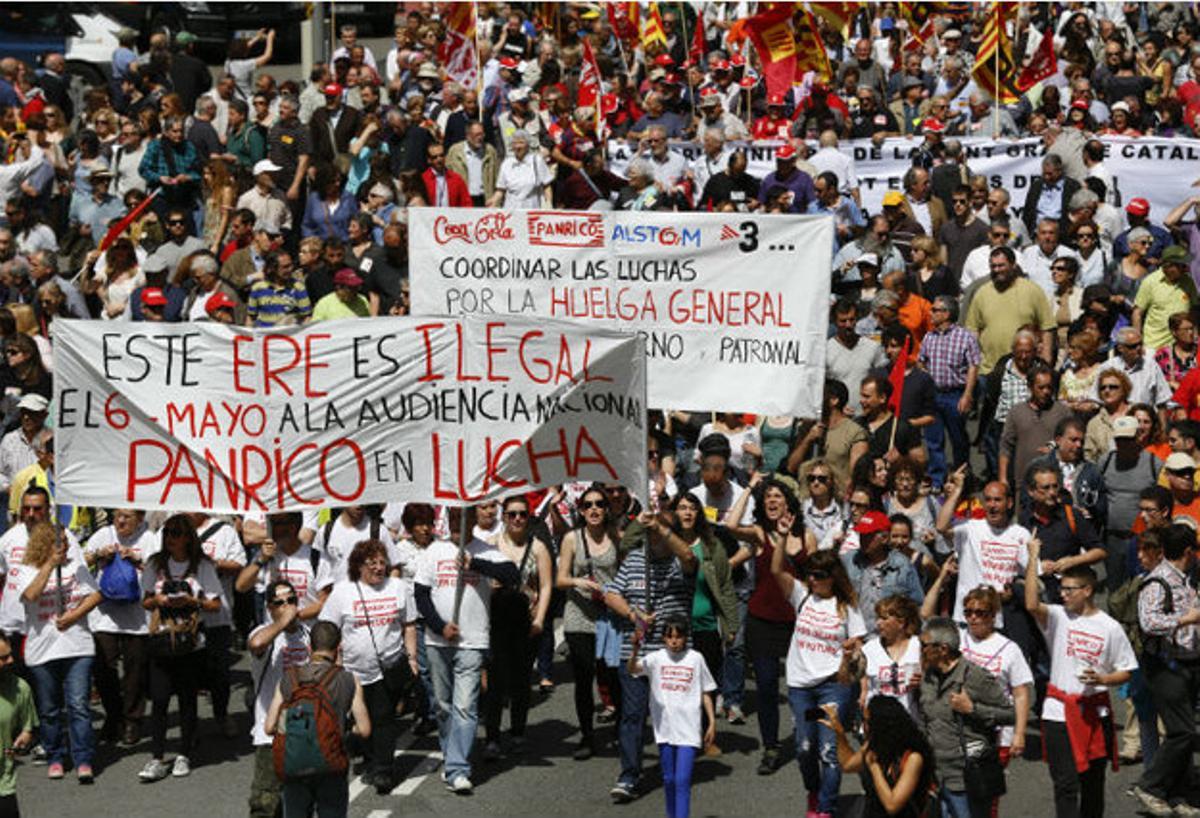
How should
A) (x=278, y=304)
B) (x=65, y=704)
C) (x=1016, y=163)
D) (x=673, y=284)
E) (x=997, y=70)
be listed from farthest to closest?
(x=997, y=70)
(x=1016, y=163)
(x=278, y=304)
(x=673, y=284)
(x=65, y=704)

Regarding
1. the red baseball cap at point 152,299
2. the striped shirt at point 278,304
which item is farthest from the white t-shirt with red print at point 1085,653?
the red baseball cap at point 152,299

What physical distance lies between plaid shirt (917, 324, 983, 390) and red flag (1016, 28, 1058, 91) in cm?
778

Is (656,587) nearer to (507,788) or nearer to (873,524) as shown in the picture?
(873,524)

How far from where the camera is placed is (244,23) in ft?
119

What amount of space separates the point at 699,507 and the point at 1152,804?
3.20m

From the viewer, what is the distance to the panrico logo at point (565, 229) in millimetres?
→ 17062

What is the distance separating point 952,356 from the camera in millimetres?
19500

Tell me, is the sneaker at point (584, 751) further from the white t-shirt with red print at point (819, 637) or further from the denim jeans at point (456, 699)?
the white t-shirt with red print at point (819, 637)

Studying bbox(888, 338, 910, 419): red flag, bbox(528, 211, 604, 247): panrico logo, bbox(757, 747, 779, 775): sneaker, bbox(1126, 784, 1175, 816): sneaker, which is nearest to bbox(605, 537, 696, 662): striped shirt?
bbox(757, 747, 779, 775): sneaker

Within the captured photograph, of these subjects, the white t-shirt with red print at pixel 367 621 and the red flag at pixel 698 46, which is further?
the red flag at pixel 698 46

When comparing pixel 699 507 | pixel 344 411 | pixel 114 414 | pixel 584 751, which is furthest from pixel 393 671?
pixel 114 414

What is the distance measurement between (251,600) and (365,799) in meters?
3.08

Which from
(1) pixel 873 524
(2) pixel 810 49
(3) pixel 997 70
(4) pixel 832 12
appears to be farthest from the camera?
(4) pixel 832 12

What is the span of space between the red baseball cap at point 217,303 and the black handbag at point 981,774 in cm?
882
